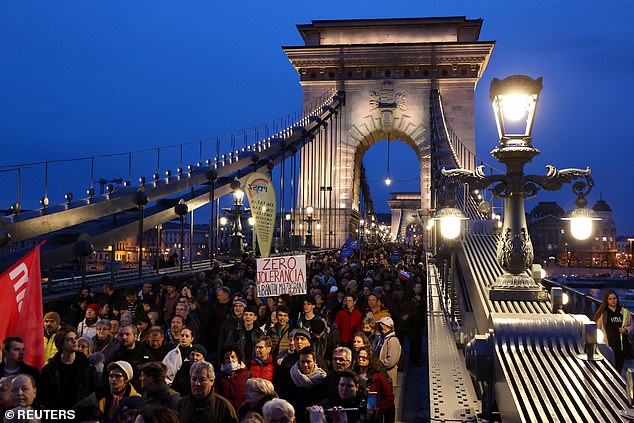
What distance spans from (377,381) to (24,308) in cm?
297

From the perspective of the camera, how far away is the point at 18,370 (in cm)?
555

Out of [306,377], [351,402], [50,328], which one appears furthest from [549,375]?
[50,328]

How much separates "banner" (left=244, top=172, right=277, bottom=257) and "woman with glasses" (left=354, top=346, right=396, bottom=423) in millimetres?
8328

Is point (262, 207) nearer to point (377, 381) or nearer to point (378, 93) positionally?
point (377, 381)

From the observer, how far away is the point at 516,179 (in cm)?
645

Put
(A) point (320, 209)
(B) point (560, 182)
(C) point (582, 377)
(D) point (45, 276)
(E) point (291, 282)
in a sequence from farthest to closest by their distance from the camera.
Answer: (A) point (320, 209)
(D) point (45, 276)
(E) point (291, 282)
(B) point (560, 182)
(C) point (582, 377)

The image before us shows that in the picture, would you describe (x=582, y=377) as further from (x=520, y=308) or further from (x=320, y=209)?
(x=320, y=209)

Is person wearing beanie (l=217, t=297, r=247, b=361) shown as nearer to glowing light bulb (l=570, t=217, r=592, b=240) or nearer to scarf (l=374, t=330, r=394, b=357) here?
scarf (l=374, t=330, r=394, b=357)

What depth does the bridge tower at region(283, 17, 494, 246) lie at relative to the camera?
152ft

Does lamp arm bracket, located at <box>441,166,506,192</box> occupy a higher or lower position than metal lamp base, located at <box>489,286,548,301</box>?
higher

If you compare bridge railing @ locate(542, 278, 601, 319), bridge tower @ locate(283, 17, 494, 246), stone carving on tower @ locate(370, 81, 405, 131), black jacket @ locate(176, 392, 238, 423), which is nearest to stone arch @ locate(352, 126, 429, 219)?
bridge tower @ locate(283, 17, 494, 246)

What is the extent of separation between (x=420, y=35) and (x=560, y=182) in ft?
149

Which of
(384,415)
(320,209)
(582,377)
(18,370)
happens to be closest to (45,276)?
(18,370)

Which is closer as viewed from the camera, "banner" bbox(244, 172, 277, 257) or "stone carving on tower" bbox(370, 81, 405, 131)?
"banner" bbox(244, 172, 277, 257)
